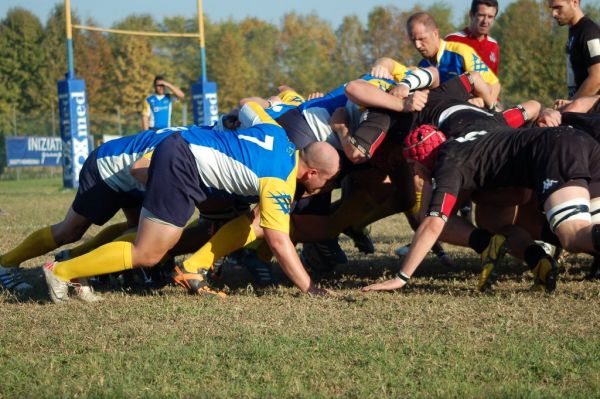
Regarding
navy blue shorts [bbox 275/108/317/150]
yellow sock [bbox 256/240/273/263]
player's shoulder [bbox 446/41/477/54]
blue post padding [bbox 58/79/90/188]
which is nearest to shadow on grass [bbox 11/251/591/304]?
yellow sock [bbox 256/240/273/263]

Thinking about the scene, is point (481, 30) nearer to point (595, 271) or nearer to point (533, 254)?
point (595, 271)

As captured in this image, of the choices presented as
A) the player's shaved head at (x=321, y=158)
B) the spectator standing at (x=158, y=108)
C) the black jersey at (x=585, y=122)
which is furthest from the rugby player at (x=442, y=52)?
the spectator standing at (x=158, y=108)

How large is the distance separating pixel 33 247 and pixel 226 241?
159cm

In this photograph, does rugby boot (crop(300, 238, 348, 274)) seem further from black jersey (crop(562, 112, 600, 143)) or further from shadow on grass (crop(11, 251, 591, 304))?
black jersey (crop(562, 112, 600, 143))

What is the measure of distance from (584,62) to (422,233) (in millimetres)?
3065

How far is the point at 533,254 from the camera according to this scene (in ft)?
18.9

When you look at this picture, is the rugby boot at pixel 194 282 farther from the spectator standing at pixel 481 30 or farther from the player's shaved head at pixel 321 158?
the spectator standing at pixel 481 30

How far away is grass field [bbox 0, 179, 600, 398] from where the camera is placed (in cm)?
374

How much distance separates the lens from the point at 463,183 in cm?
567

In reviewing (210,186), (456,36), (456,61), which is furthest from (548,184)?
(456,36)

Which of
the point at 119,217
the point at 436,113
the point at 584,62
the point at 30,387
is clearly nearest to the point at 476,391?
the point at 30,387

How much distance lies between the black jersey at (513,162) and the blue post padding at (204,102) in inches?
781

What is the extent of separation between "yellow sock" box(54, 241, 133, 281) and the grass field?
229 millimetres

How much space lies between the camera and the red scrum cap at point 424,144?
5.82m
